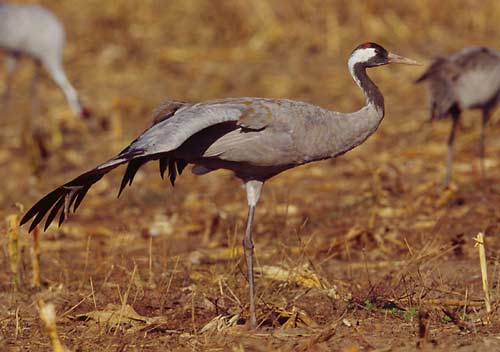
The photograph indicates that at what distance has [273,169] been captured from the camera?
565 cm

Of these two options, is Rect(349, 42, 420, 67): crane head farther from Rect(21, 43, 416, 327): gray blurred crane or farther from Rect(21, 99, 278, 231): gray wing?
Rect(21, 99, 278, 231): gray wing

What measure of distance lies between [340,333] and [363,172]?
479 centimetres

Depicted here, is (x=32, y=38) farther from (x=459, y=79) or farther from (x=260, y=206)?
(x=459, y=79)

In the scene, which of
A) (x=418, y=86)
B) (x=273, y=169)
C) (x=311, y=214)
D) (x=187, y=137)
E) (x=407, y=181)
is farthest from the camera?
(x=418, y=86)

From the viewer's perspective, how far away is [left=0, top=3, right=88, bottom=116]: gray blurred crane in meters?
12.9

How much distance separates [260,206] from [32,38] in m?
5.16

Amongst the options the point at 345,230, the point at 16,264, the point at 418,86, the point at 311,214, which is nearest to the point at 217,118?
the point at 16,264

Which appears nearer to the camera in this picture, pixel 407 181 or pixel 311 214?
pixel 311 214

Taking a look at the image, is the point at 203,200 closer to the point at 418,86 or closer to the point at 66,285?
the point at 66,285

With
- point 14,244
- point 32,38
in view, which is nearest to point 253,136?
point 14,244

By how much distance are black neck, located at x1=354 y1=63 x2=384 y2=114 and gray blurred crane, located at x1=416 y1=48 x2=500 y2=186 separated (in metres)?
3.52

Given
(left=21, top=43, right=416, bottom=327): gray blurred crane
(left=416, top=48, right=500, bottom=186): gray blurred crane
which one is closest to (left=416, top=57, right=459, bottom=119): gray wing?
(left=416, top=48, right=500, bottom=186): gray blurred crane

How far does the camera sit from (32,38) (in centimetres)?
1300

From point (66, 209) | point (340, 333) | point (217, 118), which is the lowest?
point (340, 333)
